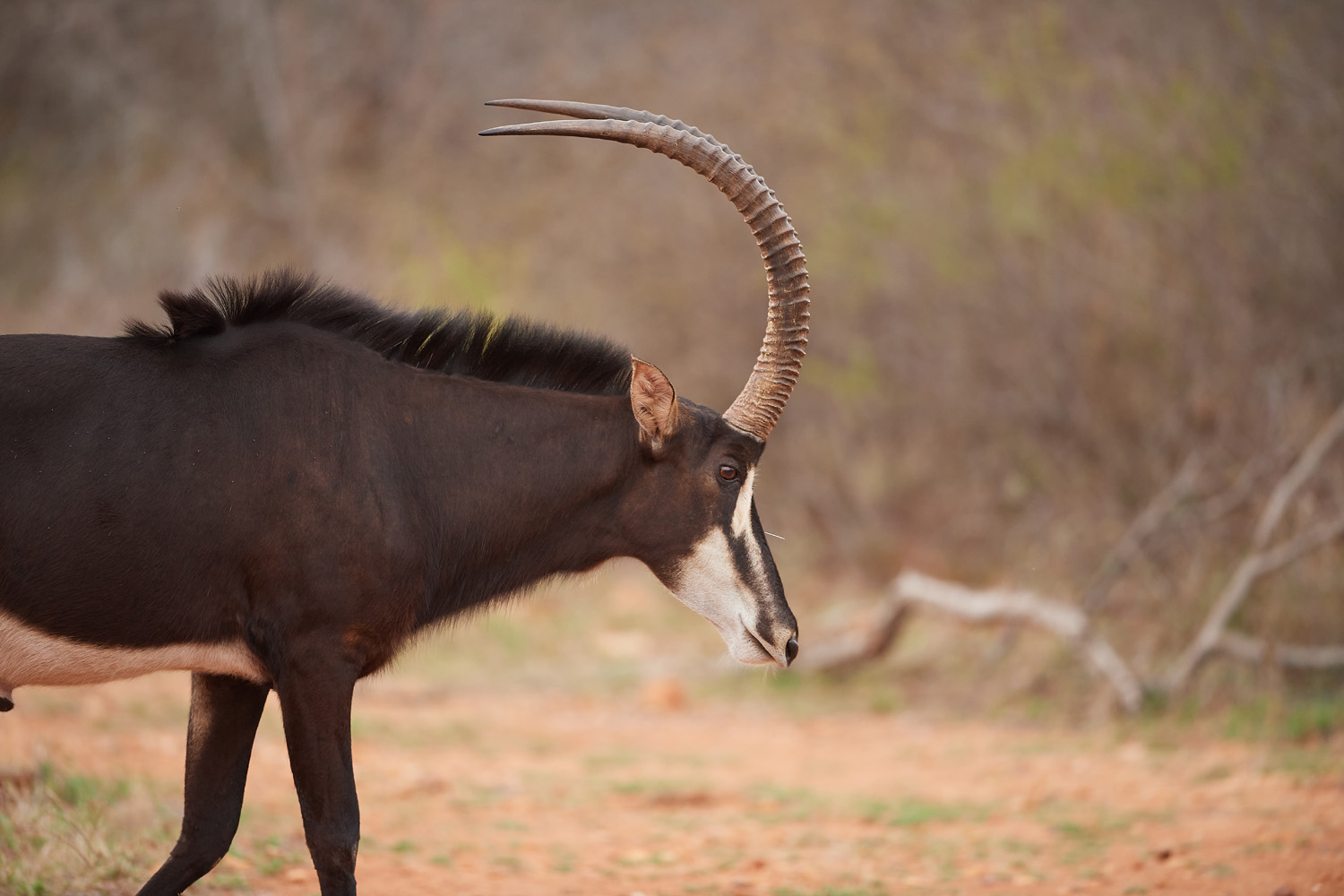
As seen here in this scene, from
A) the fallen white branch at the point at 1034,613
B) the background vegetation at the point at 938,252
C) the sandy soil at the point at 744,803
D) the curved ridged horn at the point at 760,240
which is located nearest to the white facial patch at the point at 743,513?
the curved ridged horn at the point at 760,240

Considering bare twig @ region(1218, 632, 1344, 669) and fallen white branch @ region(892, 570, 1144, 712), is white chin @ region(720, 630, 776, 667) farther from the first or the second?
bare twig @ region(1218, 632, 1344, 669)

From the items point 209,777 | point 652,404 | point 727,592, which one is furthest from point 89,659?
point 727,592

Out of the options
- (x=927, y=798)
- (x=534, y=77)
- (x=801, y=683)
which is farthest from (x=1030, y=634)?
(x=534, y=77)

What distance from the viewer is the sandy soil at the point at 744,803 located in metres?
5.88

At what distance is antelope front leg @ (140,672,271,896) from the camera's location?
4559 mm

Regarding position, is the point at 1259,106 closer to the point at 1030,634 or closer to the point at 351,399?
the point at 1030,634

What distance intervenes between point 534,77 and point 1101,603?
14.7m

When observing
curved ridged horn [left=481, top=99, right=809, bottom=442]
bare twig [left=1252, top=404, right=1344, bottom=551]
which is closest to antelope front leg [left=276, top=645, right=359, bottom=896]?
curved ridged horn [left=481, top=99, right=809, bottom=442]

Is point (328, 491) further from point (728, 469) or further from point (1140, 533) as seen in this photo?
point (1140, 533)

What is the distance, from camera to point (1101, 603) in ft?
36.0

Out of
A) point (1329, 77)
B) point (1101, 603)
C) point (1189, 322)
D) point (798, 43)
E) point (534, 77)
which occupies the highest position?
point (534, 77)

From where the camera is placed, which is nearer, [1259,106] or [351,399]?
[351,399]

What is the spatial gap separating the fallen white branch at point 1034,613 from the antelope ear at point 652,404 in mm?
6481

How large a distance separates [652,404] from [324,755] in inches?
63.2
